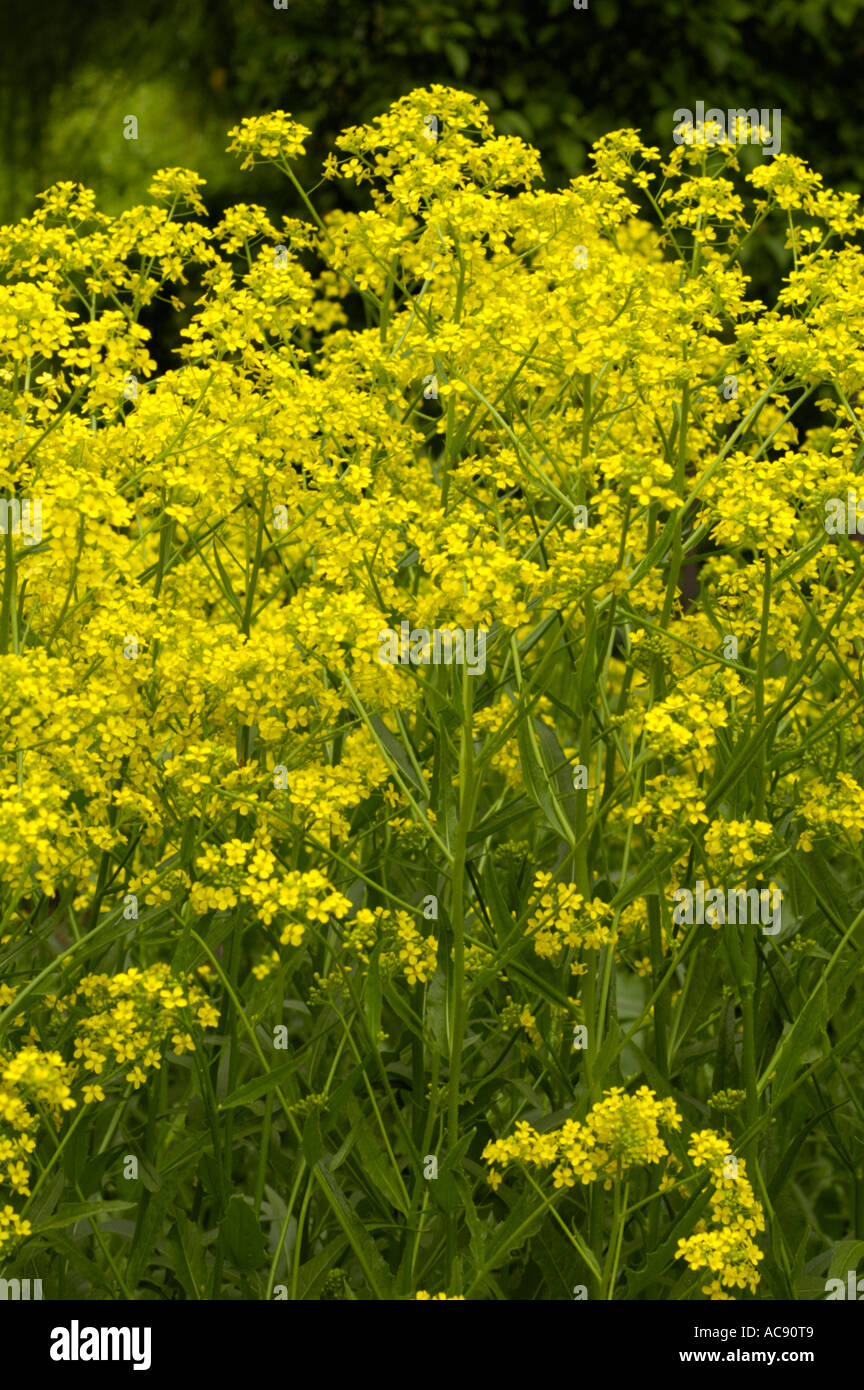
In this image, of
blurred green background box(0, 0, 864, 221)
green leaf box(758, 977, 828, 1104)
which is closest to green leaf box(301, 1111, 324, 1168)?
green leaf box(758, 977, 828, 1104)

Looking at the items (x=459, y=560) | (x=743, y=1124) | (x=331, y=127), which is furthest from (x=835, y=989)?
(x=331, y=127)

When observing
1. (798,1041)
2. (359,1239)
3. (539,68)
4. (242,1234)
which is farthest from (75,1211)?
(539,68)

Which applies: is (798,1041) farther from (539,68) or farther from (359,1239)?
(539,68)

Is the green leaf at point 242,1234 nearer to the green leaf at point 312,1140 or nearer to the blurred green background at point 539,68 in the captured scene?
the green leaf at point 312,1140

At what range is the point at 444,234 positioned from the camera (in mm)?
3258

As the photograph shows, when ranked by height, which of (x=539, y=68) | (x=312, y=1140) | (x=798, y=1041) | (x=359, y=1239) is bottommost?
(x=359, y=1239)

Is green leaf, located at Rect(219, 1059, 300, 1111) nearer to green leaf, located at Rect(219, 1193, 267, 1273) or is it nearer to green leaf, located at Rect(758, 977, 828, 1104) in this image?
green leaf, located at Rect(219, 1193, 267, 1273)

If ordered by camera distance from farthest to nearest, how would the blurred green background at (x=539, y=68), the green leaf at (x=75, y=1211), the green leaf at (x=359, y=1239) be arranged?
the blurred green background at (x=539, y=68) → the green leaf at (x=359, y=1239) → the green leaf at (x=75, y=1211)

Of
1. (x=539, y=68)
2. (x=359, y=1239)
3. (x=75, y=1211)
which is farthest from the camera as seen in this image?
(x=539, y=68)

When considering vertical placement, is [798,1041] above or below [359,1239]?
above

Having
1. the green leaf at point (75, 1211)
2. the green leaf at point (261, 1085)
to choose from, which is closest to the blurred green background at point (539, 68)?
the green leaf at point (261, 1085)

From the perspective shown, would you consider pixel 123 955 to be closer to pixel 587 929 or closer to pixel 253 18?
pixel 587 929

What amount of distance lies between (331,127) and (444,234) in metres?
5.94

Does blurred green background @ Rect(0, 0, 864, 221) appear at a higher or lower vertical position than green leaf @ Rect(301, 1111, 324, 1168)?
higher
